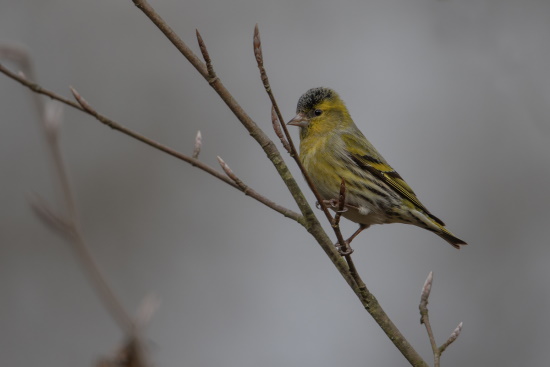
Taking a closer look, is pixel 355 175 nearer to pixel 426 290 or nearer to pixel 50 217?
pixel 426 290

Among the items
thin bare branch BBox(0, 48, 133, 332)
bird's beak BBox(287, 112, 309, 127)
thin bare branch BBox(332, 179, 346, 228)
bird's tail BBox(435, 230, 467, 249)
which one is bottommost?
bird's tail BBox(435, 230, 467, 249)

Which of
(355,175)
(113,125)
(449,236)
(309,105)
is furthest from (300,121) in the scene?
(113,125)

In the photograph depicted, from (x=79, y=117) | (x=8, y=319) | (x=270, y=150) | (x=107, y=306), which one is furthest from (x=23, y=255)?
(x=107, y=306)

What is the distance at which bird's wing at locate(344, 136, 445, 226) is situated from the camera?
5746mm

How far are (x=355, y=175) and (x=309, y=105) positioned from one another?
902 mm

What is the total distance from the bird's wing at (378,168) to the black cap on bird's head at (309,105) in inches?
15.5

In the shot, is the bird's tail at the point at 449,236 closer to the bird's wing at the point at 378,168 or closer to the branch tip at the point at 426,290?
the bird's wing at the point at 378,168

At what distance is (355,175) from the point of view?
5.71m

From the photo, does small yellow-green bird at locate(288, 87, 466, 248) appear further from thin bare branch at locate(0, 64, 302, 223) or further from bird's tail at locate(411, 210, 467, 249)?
thin bare branch at locate(0, 64, 302, 223)

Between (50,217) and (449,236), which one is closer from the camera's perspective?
(50,217)

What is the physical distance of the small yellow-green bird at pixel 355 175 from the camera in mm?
5547

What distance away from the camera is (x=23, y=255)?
997 cm

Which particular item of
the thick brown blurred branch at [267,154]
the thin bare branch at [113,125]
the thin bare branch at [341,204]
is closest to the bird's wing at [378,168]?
the thick brown blurred branch at [267,154]

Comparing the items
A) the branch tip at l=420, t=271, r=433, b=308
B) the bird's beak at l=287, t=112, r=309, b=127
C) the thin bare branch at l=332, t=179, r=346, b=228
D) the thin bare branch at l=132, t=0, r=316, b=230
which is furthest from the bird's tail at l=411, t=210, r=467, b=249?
the thin bare branch at l=332, t=179, r=346, b=228
